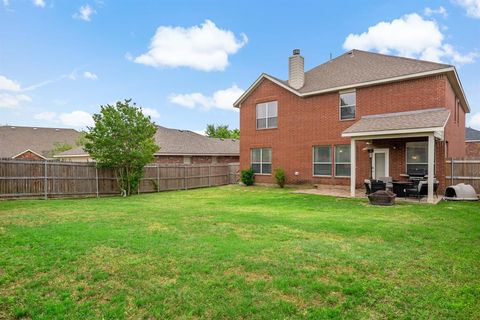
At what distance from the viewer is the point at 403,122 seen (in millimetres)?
12508

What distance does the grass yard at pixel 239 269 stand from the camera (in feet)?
10.8

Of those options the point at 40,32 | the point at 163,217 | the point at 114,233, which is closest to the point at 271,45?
the point at 40,32

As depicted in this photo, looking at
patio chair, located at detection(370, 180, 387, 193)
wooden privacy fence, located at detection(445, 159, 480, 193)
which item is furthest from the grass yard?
wooden privacy fence, located at detection(445, 159, 480, 193)

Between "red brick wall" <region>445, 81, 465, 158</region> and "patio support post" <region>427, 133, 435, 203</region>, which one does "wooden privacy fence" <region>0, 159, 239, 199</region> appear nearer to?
"patio support post" <region>427, 133, 435, 203</region>

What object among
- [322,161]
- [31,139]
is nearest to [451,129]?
[322,161]

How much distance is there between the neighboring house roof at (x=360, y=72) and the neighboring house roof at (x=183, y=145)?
6282mm

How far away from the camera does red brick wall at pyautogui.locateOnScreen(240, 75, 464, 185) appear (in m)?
13.9

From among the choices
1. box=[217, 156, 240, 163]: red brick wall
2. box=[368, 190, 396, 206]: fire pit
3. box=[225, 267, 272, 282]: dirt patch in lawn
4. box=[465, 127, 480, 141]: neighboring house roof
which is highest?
box=[465, 127, 480, 141]: neighboring house roof

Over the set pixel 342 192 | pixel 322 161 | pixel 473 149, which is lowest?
pixel 342 192

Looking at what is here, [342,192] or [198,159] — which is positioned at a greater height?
[198,159]

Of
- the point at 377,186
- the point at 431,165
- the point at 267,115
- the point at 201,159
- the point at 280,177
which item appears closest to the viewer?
the point at 431,165

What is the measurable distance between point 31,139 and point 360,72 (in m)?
37.0

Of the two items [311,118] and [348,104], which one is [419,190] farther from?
[311,118]

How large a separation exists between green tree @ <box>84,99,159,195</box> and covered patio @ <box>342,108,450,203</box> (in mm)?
10088
